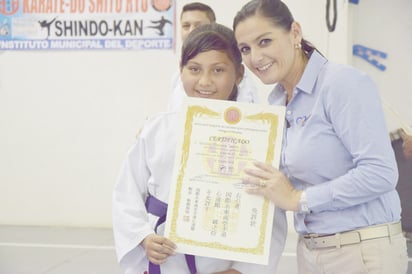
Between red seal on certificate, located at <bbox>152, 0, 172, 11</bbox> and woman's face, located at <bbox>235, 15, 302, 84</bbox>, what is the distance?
3.78 m

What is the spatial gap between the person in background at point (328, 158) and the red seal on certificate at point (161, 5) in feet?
12.4

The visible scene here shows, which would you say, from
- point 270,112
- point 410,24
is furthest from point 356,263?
point 410,24

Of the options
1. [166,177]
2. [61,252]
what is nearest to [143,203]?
[166,177]

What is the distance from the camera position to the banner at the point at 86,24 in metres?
5.36

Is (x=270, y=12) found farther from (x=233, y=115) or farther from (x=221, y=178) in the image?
(x=221, y=178)

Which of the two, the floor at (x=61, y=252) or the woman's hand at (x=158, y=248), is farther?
the floor at (x=61, y=252)

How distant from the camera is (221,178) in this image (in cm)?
165

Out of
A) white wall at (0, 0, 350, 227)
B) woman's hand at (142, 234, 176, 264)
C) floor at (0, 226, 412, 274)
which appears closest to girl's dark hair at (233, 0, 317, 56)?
woman's hand at (142, 234, 176, 264)

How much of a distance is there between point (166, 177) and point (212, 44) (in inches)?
16.5

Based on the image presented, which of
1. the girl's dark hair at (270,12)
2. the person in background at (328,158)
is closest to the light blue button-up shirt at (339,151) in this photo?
the person in background at (328,158)

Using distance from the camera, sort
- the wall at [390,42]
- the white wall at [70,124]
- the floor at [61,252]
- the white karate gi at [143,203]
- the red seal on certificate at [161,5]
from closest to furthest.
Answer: the white karate gi at [143,203] < the floor at [61,252] < the wall at [390,42] < the red seal on certificate at [161,5] < the white wall at [70,124]

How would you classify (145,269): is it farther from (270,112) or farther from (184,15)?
(184,15)

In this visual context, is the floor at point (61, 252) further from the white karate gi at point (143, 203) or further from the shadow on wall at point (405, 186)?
the white karate gi at point (143, 203)

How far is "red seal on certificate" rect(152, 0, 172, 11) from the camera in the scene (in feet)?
17.5
